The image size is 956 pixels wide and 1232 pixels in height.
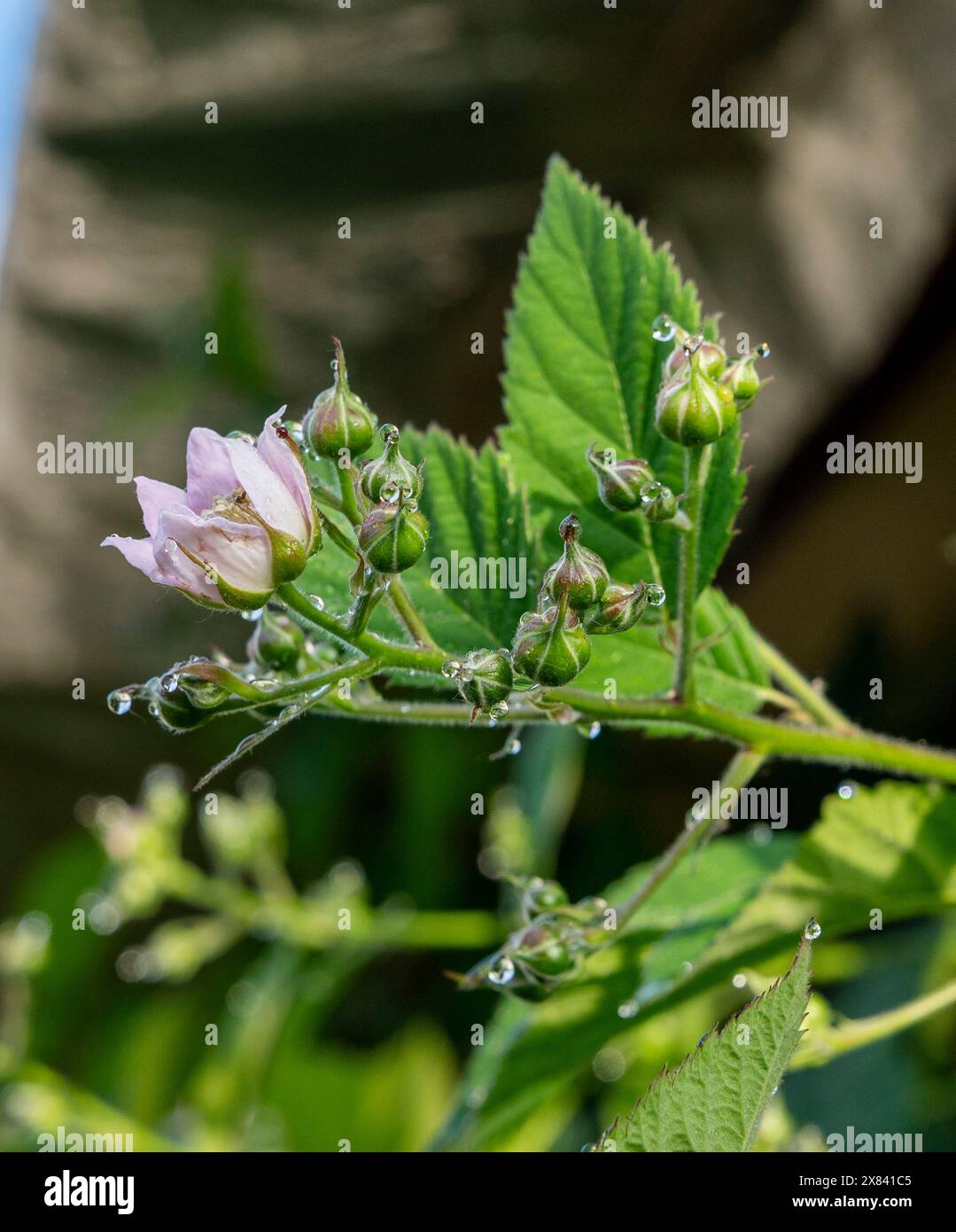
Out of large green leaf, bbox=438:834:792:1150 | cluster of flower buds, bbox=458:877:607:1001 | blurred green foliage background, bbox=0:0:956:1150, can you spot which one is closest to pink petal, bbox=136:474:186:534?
cluster of flower buds, bbox=458:877:607:1001

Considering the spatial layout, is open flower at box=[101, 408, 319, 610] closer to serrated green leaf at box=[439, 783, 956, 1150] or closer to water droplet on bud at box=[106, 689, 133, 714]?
water droplet on bud at box=[106, 689, 133, 714]

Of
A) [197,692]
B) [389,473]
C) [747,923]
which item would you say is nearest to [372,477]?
[389,473]

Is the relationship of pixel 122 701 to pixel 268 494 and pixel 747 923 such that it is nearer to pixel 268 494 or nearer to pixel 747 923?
pixel 268 494

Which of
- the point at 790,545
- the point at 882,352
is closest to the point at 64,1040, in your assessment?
the point at 790,545

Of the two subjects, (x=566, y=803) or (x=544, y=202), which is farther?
(x=566, y=803)

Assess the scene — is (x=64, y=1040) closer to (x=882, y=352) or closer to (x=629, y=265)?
(x=882, y=352)
